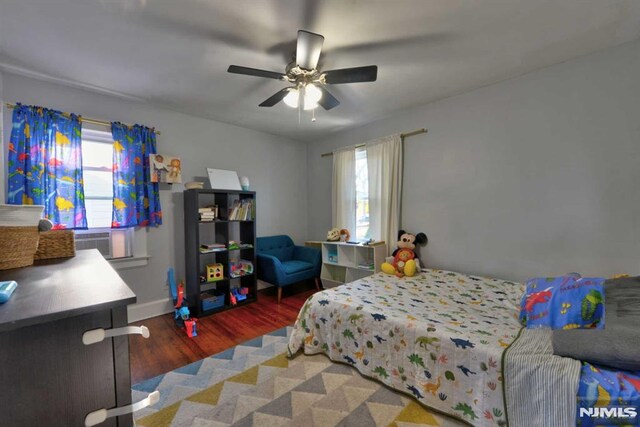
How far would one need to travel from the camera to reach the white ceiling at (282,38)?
5.15 feet

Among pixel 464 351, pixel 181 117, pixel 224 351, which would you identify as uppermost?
pixel 181 117

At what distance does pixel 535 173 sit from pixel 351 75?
198 cm

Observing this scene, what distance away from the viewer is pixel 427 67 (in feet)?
7.38

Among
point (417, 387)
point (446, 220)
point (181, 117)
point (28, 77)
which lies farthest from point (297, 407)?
point (28, 77)

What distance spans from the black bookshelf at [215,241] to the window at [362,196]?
1.50 m

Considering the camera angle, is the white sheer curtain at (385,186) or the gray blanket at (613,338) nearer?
the gray blanket at (613,338)

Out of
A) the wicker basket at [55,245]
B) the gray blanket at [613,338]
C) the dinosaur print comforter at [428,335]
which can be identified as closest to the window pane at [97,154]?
the wicker basket at [55,245]

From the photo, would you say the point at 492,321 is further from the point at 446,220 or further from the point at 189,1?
the point at 189,1

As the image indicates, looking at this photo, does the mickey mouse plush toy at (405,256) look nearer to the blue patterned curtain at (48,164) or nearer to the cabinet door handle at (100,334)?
the cabinet door handle at (100,334)

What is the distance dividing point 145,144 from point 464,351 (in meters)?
3.46

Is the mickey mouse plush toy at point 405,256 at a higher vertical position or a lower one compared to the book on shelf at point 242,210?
lower

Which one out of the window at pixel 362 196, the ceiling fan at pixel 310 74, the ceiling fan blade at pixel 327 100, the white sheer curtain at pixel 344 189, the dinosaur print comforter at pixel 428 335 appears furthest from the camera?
the white sheer curtain at pixel 344 189

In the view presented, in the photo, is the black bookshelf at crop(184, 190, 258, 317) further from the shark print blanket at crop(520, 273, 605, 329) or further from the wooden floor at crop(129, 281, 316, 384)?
the shark print blanket at crop(520, 273, 605, 329)

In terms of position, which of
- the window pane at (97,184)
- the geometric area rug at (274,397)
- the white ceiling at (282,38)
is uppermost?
the white ceiling at (282,38)
